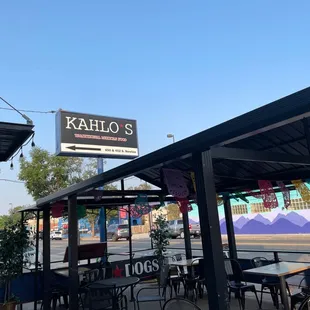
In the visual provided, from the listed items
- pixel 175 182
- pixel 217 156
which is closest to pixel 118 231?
pixel 175 182

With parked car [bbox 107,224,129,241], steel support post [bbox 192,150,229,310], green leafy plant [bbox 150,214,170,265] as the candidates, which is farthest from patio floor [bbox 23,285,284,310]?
parked car [bbox 107,224,129,241]

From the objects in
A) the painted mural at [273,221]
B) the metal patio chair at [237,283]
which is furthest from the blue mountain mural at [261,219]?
the metal patio chair at [237,283]

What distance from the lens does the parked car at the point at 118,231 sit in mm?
28039

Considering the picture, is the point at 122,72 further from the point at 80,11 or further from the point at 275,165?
the point at 275,165

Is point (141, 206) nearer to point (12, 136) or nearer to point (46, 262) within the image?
point (46, 262)

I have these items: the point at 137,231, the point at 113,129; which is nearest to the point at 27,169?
the point at 113,129

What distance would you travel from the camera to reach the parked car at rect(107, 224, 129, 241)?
92.0ft

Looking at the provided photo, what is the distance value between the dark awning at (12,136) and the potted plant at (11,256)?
5.70 ft

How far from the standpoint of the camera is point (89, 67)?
11352 millimetres

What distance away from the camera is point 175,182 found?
4523 millimetres

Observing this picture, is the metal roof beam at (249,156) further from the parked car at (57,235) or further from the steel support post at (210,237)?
the parked car at (57,235)

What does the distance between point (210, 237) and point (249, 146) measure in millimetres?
2932

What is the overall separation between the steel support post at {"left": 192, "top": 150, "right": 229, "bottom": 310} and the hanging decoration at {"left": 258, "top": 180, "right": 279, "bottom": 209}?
3.44m

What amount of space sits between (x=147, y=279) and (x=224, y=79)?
657cm
